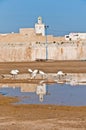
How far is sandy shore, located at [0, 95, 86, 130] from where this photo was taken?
10.6 m

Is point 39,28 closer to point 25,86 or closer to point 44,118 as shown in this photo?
point 25,86

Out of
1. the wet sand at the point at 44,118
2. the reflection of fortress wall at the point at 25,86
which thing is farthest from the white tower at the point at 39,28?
the wet sand at the point at 44,118

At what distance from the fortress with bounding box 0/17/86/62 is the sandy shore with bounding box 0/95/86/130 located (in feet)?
213

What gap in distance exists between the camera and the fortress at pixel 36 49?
80.8 m

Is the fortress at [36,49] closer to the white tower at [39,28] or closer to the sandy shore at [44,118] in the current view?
the white tower at [39,28]

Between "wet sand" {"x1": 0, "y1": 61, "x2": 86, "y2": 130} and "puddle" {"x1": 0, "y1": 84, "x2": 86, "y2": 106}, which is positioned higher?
"puddle" {"x1": 0, "y1": 84, "x2": 86, "y2": 106}

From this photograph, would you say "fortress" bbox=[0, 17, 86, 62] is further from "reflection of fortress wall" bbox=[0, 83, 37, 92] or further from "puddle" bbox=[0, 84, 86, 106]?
"puddle" bbox=[0, 84, 86, 106]

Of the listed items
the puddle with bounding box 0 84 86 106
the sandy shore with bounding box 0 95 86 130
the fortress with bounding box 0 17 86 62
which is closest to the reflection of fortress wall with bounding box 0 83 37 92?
the puddle with bounding box 0 84 86 106

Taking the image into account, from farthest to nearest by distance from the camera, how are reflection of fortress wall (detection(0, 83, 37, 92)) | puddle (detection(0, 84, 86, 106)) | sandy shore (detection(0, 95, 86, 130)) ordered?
reflection of fortress wall (detection(0, 83, 37, 92))
puddle (detection(0, 84, 86, 106))
sandy shore (detection(0, 95, 86, 130))

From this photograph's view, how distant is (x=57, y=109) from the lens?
14.4m

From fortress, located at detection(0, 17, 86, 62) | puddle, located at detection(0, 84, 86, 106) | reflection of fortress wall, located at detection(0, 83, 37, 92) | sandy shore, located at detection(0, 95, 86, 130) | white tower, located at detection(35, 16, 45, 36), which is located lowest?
sandy shore, located at detection(0, 95, 86, 130)

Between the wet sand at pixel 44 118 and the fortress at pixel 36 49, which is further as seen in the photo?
the fortress at pixel 36 49

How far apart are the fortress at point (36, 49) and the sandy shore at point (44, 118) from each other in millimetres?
65050

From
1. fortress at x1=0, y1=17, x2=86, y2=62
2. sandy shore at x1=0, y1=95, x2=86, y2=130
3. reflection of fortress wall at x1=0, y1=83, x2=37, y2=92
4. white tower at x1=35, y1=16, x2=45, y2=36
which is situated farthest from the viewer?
white tower at x1=35, y1=16, x2=45, y2=36
